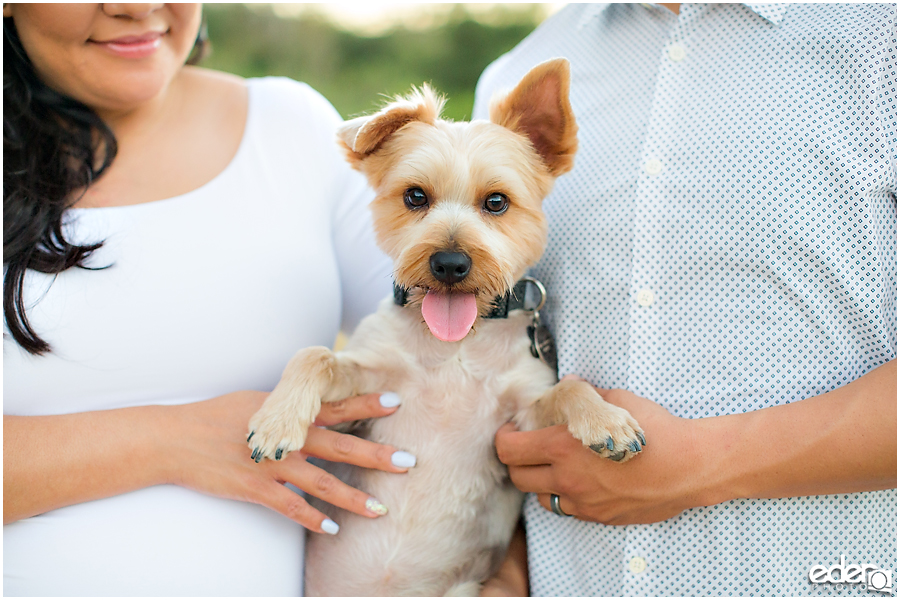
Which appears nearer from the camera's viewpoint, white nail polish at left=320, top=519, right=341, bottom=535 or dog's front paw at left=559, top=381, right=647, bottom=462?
dog's front paw at left=559, top=381, right=647, bottom=462

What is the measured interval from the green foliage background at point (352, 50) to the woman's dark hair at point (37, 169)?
8040 mm

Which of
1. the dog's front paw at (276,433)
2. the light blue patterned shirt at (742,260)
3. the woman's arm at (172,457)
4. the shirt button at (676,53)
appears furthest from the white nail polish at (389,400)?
the shirt button at (676,53)

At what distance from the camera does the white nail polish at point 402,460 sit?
2123 mm

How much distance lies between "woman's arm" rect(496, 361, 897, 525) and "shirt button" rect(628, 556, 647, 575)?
0.12 m

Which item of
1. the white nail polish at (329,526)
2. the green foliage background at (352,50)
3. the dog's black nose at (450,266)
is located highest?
the green foliage background at (352,50)

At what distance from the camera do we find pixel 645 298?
192 centimetres

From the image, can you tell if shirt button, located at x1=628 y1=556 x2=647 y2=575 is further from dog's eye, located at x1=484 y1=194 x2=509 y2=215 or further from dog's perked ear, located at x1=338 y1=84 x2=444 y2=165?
dog's perked ear, located at x1=338 y1=84 x2=444 y2=165

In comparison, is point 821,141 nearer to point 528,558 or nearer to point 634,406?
point 634,406

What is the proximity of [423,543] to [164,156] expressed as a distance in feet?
5.65

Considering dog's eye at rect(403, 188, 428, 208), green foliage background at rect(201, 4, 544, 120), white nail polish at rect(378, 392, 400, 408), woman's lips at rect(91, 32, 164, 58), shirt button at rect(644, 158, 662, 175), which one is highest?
green foliage background at rect(201, 4, 544, 120)

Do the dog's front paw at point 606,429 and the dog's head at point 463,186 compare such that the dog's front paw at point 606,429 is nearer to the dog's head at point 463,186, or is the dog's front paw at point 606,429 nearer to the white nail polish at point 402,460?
the dog's head at point 463,186

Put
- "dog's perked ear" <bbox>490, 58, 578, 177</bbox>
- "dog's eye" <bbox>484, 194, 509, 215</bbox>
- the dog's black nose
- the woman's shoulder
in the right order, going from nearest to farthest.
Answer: the dog's black nose
"dog's perked ear" <bbox>490, 58, 578, 177</bbox>
"dog's eye" <bbox>484, 194, 509, 215</bbox>
the woman's shoulder

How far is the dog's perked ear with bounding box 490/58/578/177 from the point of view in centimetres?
209

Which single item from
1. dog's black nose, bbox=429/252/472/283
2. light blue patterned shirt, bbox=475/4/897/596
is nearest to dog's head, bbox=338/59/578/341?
dog's black nose, bbox=429/252/472/283
